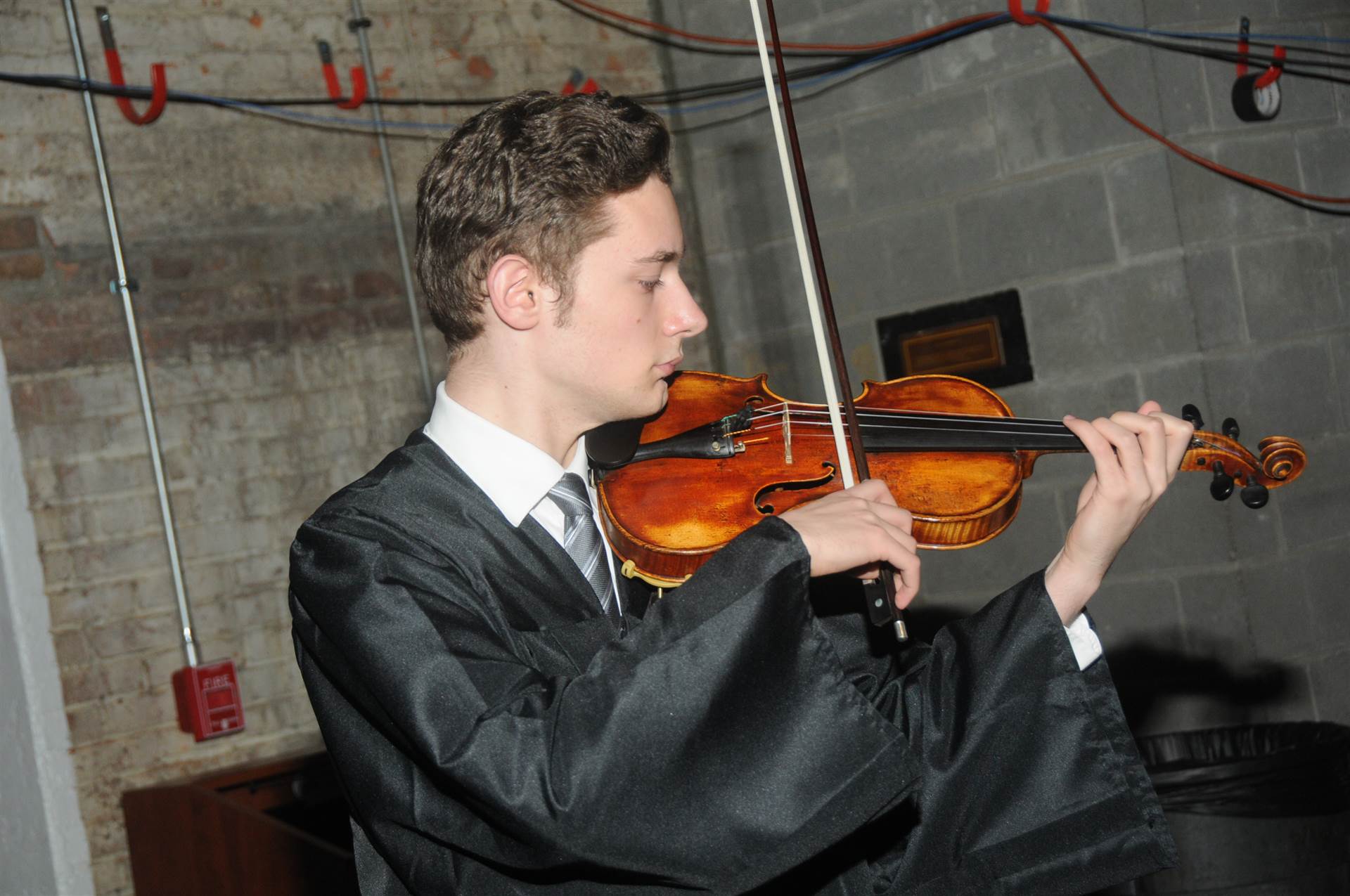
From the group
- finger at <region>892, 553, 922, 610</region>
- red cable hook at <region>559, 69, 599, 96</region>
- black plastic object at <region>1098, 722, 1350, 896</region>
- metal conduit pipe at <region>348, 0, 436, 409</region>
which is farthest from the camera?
red cable hook at <region>559, 69, 599, 96</region>

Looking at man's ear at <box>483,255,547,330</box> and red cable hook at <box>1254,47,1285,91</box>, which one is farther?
red cable hook at <box>1254,47,1285,91</box>

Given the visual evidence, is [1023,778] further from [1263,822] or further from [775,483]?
[1263,822]

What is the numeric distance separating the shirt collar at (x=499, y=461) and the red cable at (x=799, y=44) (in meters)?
2.09

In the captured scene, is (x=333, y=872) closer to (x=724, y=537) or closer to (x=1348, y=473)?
(x=724, y=537)

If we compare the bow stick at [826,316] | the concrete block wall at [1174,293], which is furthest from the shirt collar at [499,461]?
the concrete block wall at [1174,293]

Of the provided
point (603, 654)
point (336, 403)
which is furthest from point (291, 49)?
point (603, 654)

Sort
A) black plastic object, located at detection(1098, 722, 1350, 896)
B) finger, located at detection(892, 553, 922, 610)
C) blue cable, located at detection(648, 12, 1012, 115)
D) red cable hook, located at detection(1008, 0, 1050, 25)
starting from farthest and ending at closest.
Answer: blue cable, located at detection(648, 12, 1012, 115) < red cable hook, located at detection(1008, 0, 1050, 25) < black plastic object, located at detection(1098, 722, 1350, 896) < finger, located at detection(892, 553, 922, 610)

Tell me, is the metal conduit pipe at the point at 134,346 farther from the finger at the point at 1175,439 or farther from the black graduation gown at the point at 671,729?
the finger at the point at 1175,439

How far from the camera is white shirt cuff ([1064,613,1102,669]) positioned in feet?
4.30

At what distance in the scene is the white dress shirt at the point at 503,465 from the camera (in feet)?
4.46

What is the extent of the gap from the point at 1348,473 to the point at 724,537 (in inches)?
80.1

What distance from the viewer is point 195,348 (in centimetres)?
283

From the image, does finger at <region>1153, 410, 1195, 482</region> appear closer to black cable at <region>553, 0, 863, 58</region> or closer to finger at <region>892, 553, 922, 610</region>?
finger at <region>892, 553, 922, 610</region>

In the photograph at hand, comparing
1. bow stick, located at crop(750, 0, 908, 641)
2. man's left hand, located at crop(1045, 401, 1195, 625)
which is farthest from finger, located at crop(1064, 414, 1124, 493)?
bow stick, located at crop(750, 0, 908, 641)
